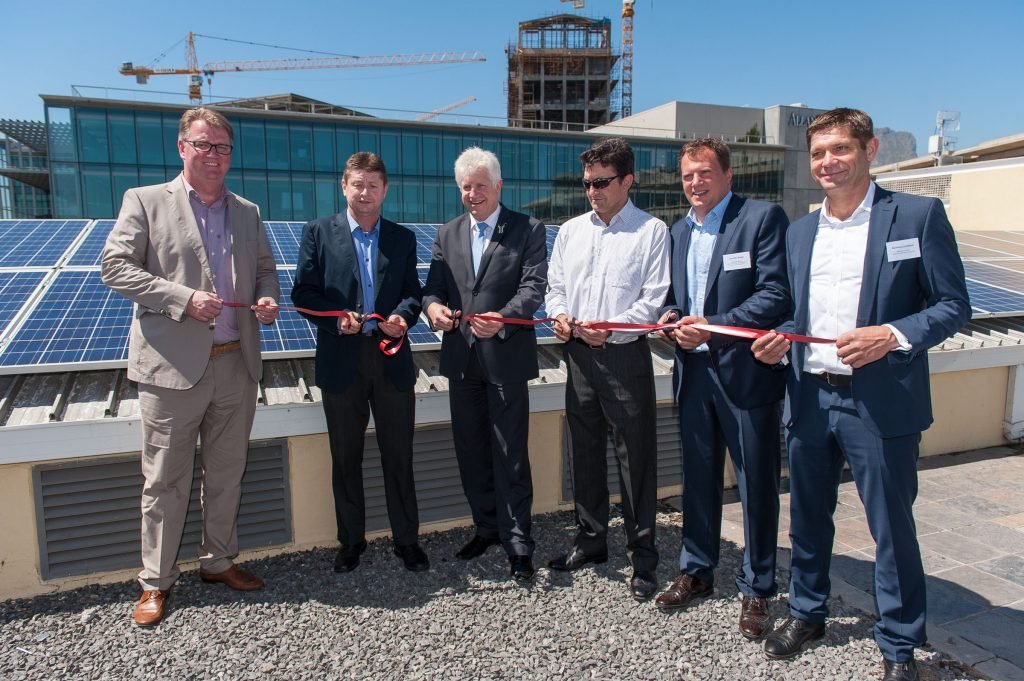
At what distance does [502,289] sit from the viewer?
405 centimetres

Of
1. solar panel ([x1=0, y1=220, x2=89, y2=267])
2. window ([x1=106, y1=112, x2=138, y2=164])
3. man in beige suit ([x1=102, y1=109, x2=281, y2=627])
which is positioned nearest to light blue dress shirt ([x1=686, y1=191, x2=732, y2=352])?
man in beige suit ([x1=102, y1=109, x2=281, y2=627])

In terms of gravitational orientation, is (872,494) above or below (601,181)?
below

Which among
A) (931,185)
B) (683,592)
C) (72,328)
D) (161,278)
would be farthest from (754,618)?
(931,185)

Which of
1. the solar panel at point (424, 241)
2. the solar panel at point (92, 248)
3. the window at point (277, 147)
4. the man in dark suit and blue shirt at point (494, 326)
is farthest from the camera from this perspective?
the window at point (277, 147)

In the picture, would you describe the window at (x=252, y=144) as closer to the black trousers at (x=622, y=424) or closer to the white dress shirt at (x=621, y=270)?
the white dress shirt at (x=621, y=270)

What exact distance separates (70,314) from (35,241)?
226 centimetres

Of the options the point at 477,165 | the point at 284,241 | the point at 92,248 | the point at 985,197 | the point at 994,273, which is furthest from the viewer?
the point at 985,197

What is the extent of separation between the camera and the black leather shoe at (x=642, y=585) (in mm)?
3797

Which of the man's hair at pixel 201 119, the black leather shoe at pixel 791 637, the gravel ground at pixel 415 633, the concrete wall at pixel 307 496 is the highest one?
the man's hair at pixel 201 119

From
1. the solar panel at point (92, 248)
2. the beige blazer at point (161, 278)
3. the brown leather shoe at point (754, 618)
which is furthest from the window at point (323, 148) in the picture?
the brown leather shoe at point (754, 618)

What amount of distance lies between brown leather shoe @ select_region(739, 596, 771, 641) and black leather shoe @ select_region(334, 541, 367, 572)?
2307 millimetres

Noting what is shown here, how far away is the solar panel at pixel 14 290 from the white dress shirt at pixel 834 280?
484 cm

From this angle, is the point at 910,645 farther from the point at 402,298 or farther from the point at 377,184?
the point at 377,184

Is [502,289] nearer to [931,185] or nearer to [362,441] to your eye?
[362,441]
